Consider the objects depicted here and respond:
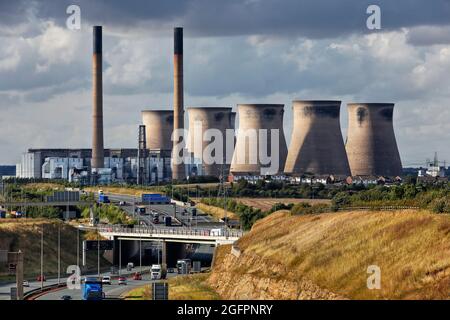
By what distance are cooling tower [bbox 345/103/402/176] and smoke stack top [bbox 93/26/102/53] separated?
32.1 m

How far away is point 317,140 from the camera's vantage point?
15788 cm

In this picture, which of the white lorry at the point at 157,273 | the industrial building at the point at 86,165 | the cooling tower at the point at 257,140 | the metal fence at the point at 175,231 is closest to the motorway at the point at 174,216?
the metal fence at the point at 175,231

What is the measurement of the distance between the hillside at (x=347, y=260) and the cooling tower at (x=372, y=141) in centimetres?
9264

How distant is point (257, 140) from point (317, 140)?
10208 mm

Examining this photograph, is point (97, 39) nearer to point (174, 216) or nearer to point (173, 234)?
point (174, 216)

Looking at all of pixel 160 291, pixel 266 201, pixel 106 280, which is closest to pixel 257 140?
pixel 266 201

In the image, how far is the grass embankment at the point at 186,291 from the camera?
195 ft

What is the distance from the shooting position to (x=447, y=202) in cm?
5947

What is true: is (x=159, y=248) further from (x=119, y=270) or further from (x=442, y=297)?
(x=442, y=297)

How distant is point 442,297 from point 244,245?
31049mm

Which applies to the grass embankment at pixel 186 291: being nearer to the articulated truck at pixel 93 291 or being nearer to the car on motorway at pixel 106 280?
the articulated truck at pixel 93 291

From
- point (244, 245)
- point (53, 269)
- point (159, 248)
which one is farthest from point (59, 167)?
point (244, 245)

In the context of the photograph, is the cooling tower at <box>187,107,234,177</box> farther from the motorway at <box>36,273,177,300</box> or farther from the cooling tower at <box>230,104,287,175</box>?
the motorway at <box>36,273,177,300</box>
